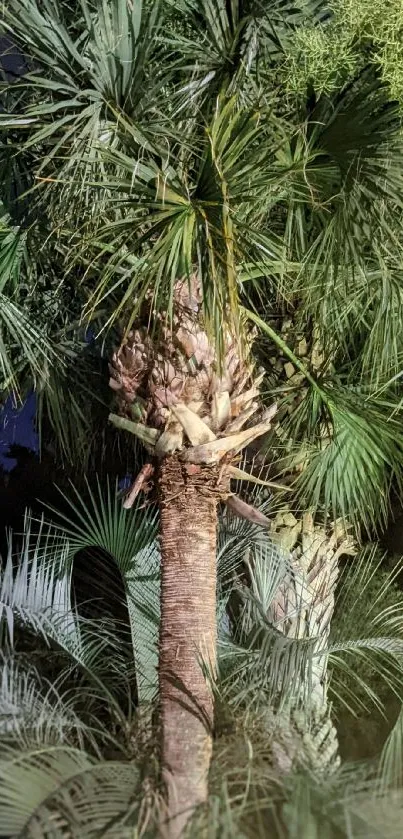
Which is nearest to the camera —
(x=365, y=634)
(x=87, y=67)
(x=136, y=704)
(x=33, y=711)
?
(x=33, y=711)

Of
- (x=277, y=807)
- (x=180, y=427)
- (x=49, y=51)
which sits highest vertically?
(x=49, y=51)

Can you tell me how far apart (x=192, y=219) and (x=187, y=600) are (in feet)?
4.29

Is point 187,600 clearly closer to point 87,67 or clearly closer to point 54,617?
point 54,617

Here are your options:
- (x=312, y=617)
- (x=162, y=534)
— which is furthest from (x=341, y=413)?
(x=162, y=534)

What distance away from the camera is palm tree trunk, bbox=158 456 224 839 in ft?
7.74

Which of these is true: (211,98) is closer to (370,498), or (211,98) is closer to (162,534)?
(162,534)

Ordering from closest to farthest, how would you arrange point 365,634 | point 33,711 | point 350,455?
point 33,711, point 365,634, point 350,455

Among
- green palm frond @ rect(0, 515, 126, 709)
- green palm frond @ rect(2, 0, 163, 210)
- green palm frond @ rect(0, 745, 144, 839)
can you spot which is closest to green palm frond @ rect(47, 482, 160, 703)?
green palm frond @ rect(0, 515, 126, 709)

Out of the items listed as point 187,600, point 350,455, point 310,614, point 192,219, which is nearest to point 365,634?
point 310,614

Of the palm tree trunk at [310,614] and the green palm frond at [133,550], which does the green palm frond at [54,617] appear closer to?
the green palm frond at [133,550]

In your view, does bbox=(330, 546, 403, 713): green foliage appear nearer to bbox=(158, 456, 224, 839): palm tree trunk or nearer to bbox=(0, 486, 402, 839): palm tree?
bbox=(0, 486, 402, 839): palm tree

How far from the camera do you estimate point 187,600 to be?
2.57 metres

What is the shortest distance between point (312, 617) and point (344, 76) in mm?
2304

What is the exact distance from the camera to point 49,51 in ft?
8.04
